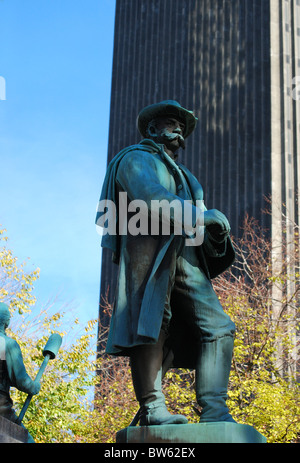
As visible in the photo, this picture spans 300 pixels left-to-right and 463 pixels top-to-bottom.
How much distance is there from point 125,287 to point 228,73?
44.9 metres

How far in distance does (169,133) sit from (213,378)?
6.04 ft

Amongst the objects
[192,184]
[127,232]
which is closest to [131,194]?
[127,232]

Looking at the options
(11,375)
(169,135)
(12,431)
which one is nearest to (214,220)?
(169,135)

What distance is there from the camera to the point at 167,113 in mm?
5730

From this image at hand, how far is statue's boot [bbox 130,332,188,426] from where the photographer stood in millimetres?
4781

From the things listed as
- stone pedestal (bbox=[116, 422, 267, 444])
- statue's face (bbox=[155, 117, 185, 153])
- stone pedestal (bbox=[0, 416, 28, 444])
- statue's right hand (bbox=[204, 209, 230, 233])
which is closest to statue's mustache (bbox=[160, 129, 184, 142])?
statue's face (bbox=[155, 117, 185, 153])

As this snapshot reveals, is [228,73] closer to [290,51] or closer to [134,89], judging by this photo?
[290,51]

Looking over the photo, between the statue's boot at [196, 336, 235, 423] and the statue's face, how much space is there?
152 centimetres

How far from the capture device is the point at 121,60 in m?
61.0

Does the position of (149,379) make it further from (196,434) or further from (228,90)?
(228,90)

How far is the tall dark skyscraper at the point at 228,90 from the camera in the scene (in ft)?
138

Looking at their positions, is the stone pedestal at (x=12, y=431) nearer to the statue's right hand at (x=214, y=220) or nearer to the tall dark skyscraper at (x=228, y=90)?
the statue's right hand at (x=214, y=220)

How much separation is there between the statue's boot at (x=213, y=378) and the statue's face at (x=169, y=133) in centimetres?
152

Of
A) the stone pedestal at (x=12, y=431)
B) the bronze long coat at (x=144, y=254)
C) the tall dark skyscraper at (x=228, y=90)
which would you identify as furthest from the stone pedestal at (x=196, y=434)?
the tall dark skyscraper at (x=228, y=90)
